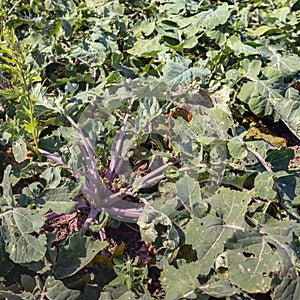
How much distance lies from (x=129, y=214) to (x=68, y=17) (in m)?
1.78

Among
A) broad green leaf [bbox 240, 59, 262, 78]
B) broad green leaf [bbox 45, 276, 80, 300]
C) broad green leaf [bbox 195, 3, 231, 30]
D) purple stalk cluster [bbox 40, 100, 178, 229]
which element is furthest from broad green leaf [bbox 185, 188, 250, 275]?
broad green leaf [bbox 195, 3, 231, 30]

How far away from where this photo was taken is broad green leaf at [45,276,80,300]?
1712 millimetres

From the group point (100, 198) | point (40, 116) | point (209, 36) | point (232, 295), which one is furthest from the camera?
point (209, 36)

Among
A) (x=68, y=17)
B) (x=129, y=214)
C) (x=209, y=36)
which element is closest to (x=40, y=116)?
(x=129, y=214)

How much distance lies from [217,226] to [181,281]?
0.25 m

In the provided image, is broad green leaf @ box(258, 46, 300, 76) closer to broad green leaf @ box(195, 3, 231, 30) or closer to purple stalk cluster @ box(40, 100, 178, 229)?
broad green leaf @ box(195, 3, 231, 30)

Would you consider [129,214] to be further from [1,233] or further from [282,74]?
[282,74]

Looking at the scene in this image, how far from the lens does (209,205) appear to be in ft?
6.66

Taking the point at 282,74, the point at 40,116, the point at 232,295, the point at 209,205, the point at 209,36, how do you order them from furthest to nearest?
the point at 209,36
the point at 282,74
the point at 40,116
the point at 209,205
the point at 232,295

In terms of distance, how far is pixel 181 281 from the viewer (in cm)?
174

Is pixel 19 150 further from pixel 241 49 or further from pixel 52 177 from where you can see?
pixel 241 49

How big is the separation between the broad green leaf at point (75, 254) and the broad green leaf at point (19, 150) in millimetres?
481

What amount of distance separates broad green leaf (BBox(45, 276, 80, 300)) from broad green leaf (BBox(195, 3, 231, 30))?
80.1 inches

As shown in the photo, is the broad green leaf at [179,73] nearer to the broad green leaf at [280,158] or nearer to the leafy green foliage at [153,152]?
the leafy green foliage at [153,152]
